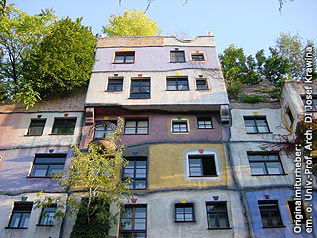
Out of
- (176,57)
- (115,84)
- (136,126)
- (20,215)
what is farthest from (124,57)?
(20,215)

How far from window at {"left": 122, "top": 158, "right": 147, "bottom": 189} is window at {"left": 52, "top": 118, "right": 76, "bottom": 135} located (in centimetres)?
340

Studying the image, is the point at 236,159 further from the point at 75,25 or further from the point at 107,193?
the point at 75,25

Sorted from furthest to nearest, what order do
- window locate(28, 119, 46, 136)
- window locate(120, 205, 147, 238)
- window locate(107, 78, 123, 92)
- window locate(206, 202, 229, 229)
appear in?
window locate(107, 78, 123, 92), window locate(28, 119, 46, 136), window locate(206, 202, 229, 229), window locate(120, 205, 147, 238)

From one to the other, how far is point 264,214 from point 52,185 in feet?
28.0

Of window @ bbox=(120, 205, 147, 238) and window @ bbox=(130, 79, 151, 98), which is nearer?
window @ bbox=(120, 205, 147, 238)

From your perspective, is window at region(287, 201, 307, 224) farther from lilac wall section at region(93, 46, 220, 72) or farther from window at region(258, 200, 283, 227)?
lilac wall section at region(93, 46, 220, 72)

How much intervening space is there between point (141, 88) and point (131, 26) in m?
11.8

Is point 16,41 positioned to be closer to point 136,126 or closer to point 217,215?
point 136,126

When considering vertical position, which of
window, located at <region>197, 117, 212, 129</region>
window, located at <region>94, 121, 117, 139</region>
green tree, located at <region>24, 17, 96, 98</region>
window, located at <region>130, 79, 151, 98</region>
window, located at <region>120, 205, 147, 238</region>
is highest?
green tree, located at <region>24, 17, 96, 98</region>

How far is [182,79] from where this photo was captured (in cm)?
1816

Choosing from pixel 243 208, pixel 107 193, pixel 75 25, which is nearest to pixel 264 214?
pixel 243 208

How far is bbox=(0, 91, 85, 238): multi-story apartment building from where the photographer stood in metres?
13.0

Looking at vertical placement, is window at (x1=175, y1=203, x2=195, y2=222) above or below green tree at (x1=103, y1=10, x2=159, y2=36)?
below

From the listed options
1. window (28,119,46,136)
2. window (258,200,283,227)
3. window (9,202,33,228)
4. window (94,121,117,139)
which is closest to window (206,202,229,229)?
window (258,200,283,227)
